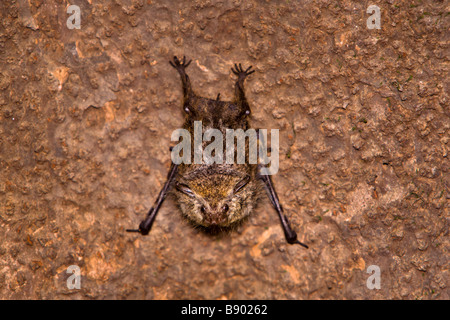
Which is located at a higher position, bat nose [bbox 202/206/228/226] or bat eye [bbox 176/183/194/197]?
bat eye [bbox 176/183/194/197]

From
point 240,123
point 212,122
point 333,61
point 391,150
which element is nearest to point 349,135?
point 391,150

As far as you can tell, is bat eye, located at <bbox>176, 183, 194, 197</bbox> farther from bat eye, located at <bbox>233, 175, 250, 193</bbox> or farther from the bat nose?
bat eye, located at <bbox>233, 175, 250, 193</bbox>

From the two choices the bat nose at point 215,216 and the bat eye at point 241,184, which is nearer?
the bat nose at point 215,216

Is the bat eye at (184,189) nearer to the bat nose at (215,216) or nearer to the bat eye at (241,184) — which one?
the bat nose at (215,216)

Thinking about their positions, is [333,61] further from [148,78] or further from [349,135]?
[148,78]

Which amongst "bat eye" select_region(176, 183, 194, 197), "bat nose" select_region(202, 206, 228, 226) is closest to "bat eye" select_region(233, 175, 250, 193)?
"bat nose" select_region(202, 206, 228, 226)

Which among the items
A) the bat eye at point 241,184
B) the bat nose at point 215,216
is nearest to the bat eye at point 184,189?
the bat nose at point 215,216

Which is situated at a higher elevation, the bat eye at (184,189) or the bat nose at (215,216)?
the bat eye at (184,189)

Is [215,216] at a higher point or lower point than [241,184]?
lower

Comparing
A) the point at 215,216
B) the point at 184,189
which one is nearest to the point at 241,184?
the point at 215,216

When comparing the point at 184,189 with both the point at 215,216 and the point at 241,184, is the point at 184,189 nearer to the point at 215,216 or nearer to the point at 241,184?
the point at 215,216

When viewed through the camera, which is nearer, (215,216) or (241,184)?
(215,216)
